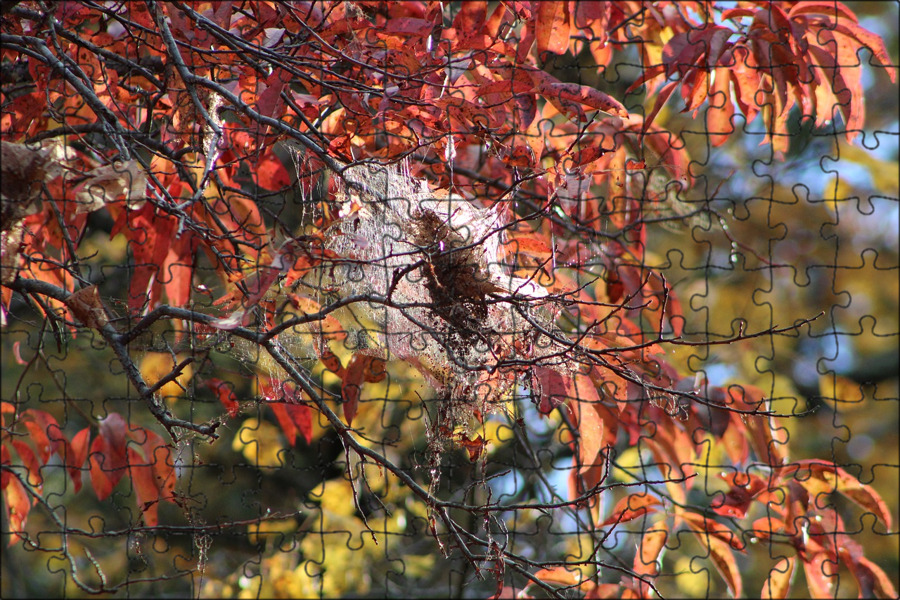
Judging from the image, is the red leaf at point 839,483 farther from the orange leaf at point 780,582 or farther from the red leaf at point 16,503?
the red leaf at point 16,503

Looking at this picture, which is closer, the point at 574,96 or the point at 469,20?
the point at 574,96

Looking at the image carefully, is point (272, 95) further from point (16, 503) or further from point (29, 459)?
point (16, 503)

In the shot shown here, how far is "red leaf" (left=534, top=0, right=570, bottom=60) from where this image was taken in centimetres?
160

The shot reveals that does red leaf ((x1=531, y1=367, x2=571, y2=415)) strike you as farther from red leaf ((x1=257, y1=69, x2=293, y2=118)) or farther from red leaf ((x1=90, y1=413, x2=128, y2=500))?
red leaf ((x1=90, y1=413, x2=128, y2=500))

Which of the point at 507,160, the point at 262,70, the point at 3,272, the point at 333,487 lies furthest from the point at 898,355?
the point at 3,272

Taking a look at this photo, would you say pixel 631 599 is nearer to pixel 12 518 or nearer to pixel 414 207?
A: pixel 414 207

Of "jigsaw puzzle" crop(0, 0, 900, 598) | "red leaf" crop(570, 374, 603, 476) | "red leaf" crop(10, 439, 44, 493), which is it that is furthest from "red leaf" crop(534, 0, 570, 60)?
"red leaf" crop(10, 439, 44, 493)

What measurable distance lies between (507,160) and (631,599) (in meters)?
0.98

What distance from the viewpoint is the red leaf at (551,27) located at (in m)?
1.60

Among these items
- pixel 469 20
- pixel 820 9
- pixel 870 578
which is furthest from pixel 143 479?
pixel 820 9

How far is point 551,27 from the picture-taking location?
1613 millimetres


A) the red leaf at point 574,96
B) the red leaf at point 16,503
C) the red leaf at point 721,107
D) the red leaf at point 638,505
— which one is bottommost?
the red leaf at point 638,505

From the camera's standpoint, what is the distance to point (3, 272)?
1042 mm

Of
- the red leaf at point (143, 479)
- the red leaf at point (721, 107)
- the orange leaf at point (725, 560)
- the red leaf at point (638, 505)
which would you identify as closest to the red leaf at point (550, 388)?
the red leaf at point (638, 505)
